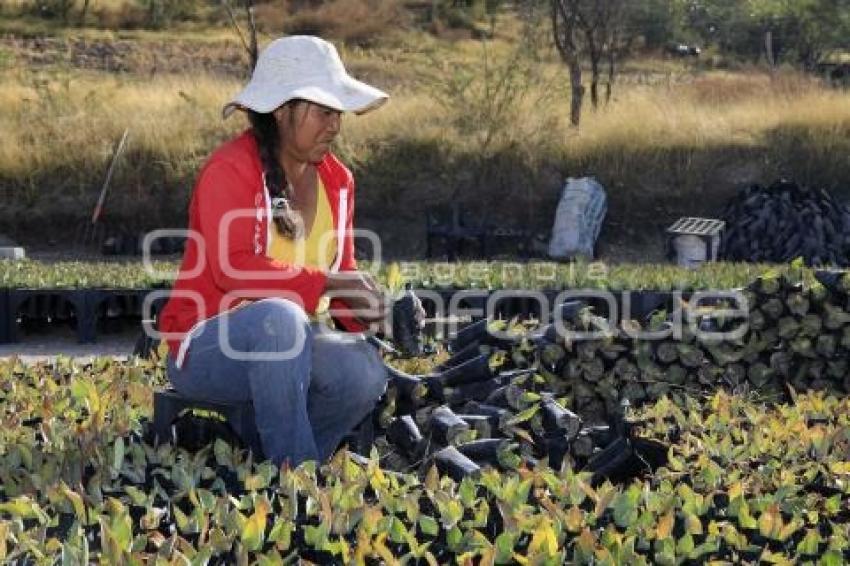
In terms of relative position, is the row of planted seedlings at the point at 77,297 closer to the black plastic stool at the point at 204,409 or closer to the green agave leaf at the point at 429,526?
the black plastic stool at the point at 204,409

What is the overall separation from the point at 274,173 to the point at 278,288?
37 centimetres

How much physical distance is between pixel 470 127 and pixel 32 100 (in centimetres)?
628

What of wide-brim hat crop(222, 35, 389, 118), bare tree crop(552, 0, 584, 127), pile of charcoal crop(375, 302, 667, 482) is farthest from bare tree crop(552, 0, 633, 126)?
wide-brim hat crop(222, 35, 389, 118)

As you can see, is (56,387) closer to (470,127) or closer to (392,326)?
(392,326)

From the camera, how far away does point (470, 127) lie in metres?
17.2

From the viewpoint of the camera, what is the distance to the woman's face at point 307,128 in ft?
13.7

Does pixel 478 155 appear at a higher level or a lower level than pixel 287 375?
lower

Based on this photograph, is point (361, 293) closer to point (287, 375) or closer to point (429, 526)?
point (287, 375)

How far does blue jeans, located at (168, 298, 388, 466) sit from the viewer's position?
3818 mm

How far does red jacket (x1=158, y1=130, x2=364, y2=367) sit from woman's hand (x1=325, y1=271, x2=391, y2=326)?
5 cm

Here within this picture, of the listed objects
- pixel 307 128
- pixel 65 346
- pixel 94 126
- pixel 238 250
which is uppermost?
pixel 307 128

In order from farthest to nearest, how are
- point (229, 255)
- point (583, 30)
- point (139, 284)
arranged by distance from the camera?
point (583, 30) < point (139, 284) < point (229, 255)

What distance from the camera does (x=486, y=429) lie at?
4.39 meters

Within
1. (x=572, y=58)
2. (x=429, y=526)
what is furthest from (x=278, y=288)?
(x=572, y=58)
